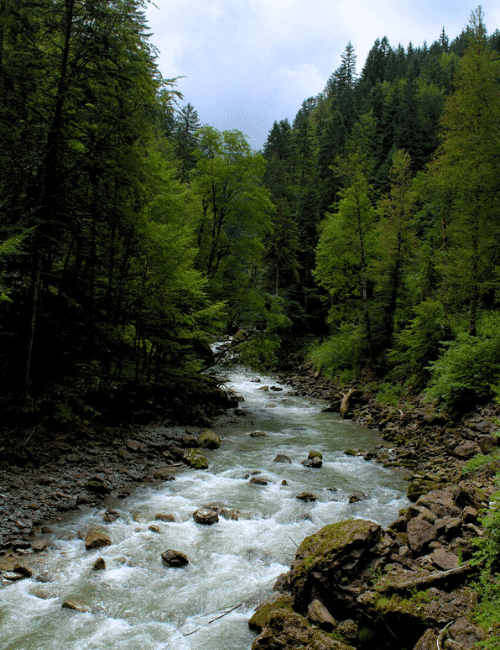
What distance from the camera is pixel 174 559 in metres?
6.01

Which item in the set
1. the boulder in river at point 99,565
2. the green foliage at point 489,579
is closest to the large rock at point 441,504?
the green foliage at point 489,579

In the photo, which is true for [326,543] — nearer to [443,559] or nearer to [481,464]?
[443,559]

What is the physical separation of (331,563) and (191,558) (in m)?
2.48

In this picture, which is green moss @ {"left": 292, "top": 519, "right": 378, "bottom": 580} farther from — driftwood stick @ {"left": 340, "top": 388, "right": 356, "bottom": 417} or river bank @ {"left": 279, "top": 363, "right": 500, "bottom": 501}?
driftwood stick @ {"left": 340, "top": 388, "right": 356, "bottom": 417}

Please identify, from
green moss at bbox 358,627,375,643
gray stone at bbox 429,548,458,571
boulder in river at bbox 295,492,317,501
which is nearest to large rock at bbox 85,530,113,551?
boulder in river at bbox 295,492,317,501

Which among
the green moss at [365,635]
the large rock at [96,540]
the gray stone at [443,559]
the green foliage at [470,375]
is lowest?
the large rock at [96,540]

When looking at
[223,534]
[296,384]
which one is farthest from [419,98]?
[223,534]

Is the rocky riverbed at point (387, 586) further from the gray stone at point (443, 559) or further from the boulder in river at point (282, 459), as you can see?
the boulder in river at point (282, 459)

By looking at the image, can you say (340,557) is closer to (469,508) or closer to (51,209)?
(469,508)

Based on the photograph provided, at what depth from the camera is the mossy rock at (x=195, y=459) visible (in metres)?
10.4

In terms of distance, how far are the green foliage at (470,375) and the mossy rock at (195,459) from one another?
Result: 7770 millimetres

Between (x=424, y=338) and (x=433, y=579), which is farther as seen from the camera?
(x=424, y=338)

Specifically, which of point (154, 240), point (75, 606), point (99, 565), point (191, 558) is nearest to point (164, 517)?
point (191, 558)

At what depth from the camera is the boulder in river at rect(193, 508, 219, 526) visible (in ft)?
23.9
